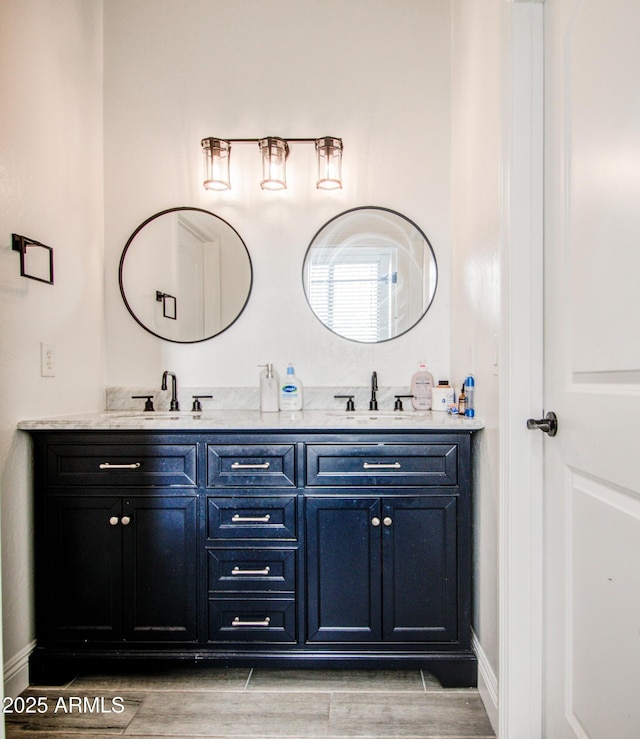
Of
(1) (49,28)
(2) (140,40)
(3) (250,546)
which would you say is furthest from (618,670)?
(2) (140,40)

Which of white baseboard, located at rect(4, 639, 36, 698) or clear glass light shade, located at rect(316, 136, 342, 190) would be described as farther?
clear glass light shade, located at rect(316, 136, 342, 190)

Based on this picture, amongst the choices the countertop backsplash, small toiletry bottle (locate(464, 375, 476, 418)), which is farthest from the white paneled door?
the countertop backsplash

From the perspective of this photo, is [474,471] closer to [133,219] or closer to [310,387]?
[310,387]

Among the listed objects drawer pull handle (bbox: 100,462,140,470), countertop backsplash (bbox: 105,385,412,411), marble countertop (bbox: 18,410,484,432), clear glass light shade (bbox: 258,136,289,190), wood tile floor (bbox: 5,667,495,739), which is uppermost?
clear glass light shade (bbox: 258,136,289,190)

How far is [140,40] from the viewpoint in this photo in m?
2.34

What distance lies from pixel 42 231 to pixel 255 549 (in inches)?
57.0

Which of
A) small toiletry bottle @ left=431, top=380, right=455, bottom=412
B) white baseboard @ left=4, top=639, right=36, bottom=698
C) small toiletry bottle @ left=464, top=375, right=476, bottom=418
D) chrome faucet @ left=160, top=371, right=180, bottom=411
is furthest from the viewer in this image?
chrome faucet @ left=160, top=371, right=180, bottom=411

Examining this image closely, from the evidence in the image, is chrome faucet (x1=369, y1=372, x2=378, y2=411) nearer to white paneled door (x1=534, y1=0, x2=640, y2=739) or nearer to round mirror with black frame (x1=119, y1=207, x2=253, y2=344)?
round mirror with black frame (x1=119, y1=207, x2=253, y2=344)

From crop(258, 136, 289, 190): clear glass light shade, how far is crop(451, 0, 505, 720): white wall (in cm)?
79

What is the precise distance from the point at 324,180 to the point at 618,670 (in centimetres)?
204

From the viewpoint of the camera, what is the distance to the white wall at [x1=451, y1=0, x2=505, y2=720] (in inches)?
60.3

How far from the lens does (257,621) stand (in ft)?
5.67

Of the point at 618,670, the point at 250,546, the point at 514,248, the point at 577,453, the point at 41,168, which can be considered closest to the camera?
the point at 618,670

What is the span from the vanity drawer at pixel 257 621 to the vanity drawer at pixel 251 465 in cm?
41
